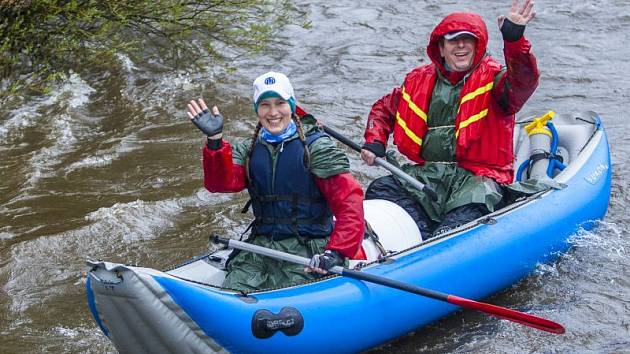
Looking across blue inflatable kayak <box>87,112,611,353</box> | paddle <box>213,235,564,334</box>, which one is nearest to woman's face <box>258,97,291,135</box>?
paddle <box>213,235,564,334</box>

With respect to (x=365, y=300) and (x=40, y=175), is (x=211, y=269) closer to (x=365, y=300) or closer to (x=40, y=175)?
(x=365, y=300)

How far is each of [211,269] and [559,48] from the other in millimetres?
6246

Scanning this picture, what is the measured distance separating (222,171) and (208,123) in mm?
237

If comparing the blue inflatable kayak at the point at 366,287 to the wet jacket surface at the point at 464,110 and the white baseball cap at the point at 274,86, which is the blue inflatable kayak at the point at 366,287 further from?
the white baseball cap at the point at 274,86

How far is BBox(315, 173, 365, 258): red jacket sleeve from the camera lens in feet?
13.8

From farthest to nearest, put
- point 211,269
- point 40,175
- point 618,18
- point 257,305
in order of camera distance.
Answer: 1. point 618,18
2. point 40,175
3. point 211,269
4. point 257,305

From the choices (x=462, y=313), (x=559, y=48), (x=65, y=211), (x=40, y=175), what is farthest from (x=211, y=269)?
(x=559, y=48)

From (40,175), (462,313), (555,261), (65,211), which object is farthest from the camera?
(40,175)

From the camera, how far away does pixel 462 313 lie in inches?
199

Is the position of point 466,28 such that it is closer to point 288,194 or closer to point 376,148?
point 376,148

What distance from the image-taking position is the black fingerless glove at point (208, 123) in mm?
4094

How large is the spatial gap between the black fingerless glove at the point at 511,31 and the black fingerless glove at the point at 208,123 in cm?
159

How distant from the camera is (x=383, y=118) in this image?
550 centimetres

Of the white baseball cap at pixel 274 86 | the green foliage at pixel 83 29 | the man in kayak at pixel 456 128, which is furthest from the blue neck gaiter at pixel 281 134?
the green foliage at pixel 83 29
